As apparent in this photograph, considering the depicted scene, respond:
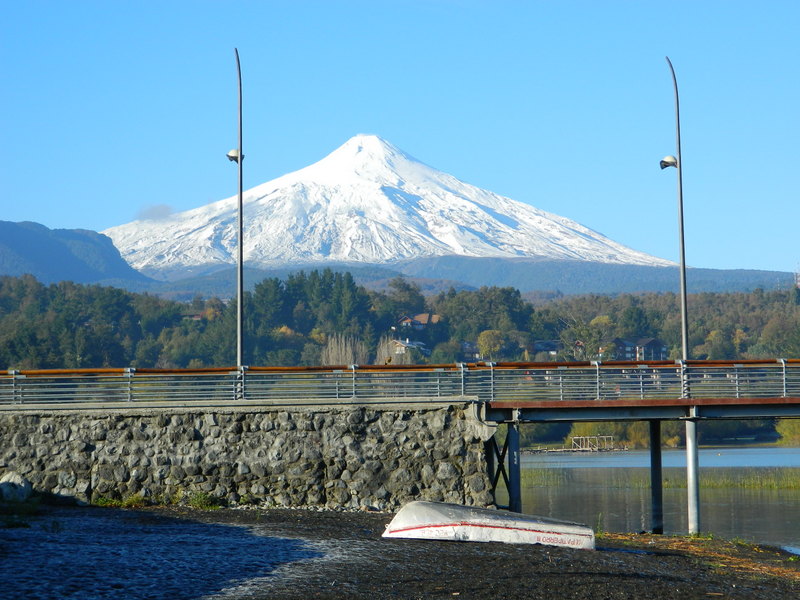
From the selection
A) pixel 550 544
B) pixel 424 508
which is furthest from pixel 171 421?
pixel 550 544

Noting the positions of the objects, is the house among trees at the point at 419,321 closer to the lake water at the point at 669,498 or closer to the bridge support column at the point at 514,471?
the lake water at the point at 669,498

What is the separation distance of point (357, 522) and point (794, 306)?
182 meters

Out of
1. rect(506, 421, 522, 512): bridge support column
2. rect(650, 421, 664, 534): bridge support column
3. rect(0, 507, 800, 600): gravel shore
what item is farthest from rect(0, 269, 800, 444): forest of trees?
rect(0, 507, 800, 600): gravel shore

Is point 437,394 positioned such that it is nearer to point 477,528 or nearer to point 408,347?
point 477,528

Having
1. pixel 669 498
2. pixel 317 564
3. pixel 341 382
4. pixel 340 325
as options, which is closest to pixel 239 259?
pixel 341 382

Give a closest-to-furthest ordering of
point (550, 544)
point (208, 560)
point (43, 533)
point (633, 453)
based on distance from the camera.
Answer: point (208, 560) → point (43, 533) → point (550, 544) → point (633, 453)

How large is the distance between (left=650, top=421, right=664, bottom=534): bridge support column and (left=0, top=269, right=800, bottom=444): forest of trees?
95.5 m

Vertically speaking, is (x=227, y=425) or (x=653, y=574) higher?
(x=227, y=425)

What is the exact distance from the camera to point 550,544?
2278 centimetres

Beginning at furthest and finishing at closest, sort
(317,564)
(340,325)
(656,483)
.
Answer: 1. (340,325)
2. (656,483)
3. (317,564)

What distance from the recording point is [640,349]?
166 metres

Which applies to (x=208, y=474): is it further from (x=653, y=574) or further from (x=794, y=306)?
(x=794, y=306)

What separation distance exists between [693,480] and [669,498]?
64.7ft

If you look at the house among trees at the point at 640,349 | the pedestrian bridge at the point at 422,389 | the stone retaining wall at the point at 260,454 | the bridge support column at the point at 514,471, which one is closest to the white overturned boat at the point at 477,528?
the stone retaining wall at the point at 260,454
